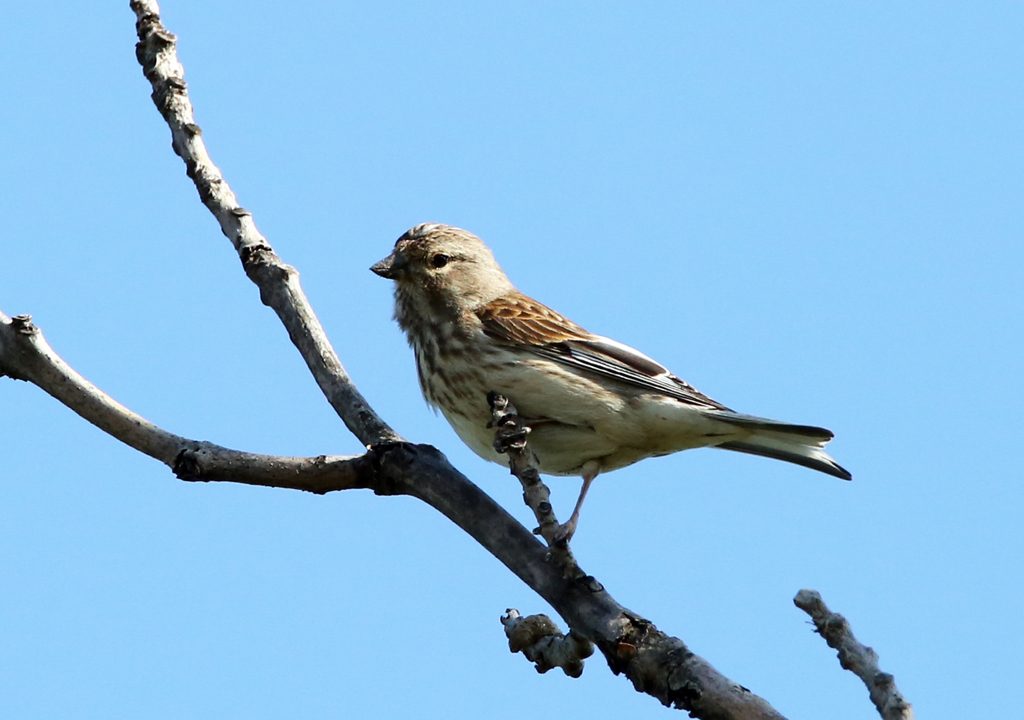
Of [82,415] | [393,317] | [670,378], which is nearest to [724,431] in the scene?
[670,378]

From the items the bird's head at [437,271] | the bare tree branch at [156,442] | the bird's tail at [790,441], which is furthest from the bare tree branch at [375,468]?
the bird's tail at [790,441]

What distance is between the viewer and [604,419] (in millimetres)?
7156

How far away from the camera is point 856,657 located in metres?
3.71

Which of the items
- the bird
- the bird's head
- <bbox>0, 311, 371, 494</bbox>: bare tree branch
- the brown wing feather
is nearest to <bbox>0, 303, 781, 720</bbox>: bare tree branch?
<bbox>0, 311, 371, 494</bbox>: bare tree branch

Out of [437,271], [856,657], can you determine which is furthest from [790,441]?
[856,657]

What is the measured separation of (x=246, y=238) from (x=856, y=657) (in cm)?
386

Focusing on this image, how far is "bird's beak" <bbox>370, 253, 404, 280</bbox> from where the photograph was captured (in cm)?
777

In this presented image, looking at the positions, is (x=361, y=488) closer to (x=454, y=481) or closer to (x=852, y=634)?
(x=454, y=481)

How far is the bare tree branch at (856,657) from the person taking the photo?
3.47 meters

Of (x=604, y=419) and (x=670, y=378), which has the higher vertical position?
(x=670, y=378)

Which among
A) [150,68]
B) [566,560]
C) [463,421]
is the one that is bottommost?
[566,560]

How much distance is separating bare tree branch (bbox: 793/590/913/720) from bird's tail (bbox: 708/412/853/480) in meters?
3.31

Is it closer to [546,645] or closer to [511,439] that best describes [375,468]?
[511,439]

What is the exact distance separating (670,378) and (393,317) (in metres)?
1.65
